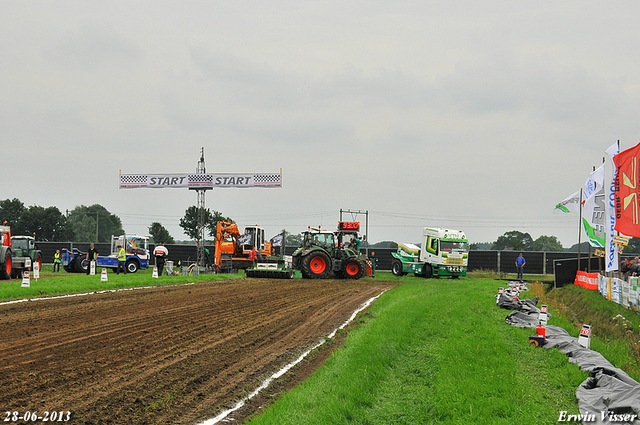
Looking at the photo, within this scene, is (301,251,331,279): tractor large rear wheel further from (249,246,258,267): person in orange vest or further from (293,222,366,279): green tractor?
(249,246,258,267): person in orange vest

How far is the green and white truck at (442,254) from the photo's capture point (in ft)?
114

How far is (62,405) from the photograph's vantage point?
18.0 feet

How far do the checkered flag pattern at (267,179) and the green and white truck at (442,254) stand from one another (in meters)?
15.0

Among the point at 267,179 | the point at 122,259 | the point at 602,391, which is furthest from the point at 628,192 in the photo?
the point at 267,179

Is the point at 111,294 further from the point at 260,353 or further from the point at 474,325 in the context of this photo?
the point at 474,325

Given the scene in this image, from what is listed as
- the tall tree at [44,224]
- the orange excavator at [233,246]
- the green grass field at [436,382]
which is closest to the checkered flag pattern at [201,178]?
the orange excavator at [233,246]

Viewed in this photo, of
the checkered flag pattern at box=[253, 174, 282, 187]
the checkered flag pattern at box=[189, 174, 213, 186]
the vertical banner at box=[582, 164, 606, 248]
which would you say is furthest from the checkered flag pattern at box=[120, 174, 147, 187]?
the vertical banner at box=[582, 164, 606, 248]

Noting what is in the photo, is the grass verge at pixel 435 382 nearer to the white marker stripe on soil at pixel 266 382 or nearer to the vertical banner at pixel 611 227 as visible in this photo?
the white marker stripe on soil at pixel 266 382

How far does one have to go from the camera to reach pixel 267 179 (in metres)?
46.0

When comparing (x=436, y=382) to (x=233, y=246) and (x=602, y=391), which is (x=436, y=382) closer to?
(x=602, y=391)

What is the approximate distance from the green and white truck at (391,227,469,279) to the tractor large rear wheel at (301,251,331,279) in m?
9.11

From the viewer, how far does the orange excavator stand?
33.4 m

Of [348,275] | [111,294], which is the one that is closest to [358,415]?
[111,294]

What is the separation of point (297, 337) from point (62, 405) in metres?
5.19
